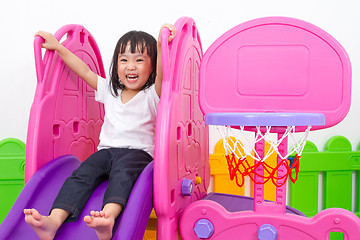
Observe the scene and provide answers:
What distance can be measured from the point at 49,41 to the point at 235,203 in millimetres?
875

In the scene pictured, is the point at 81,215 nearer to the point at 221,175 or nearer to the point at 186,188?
the point at 186,188

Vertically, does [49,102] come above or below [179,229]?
above

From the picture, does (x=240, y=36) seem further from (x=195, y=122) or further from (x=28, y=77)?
(x=28, y=77)

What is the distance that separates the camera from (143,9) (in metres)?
1.85

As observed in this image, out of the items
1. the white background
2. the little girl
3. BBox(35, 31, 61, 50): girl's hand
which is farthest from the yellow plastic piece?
BBox(35, 31, 61, 50): girl's hand

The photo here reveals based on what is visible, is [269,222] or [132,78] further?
[132,78]

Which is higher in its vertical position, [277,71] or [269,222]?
[277,71]

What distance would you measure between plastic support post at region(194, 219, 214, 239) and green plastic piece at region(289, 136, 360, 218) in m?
0.79

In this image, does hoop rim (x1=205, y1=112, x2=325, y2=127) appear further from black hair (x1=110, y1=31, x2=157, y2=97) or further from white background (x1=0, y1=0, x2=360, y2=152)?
white background (x1=0, y1=0, x2=360, y2=152)

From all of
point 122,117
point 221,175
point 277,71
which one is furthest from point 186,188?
point 221,175

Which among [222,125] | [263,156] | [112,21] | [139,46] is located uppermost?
[112,21]

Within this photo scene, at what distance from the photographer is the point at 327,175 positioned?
184cm

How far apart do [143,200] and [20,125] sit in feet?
3.27

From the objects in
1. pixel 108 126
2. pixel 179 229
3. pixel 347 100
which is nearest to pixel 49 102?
pixel 108 126
